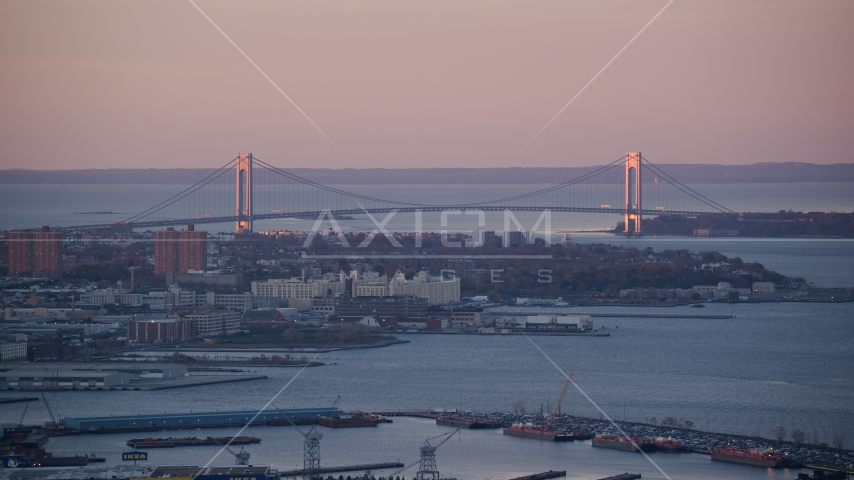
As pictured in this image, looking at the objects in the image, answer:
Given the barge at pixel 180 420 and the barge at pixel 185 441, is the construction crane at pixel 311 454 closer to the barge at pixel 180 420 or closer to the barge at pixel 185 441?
the barge at pixel 185 441

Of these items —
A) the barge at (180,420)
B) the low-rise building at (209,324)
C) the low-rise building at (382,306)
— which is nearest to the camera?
the barge at (180,420)

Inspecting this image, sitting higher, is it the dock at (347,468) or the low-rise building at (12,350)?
the low-rise building at (12,350)

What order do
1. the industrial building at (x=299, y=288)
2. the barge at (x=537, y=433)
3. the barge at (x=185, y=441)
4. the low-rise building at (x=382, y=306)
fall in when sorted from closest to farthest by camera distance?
the barge at (x=185, y=441), the barge at (x=537, y=433), the low-rise building at (x=382, y=306), the industrial building at (x=299, y=288)

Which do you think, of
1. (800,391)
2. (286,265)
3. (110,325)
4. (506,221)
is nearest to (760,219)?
(506,221)

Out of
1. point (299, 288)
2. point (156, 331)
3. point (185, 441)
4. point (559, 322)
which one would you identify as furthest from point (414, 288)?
point (185, 441)

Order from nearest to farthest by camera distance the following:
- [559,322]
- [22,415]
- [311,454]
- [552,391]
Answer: [311,454]
[22,415]
[552,391]
[559,322]

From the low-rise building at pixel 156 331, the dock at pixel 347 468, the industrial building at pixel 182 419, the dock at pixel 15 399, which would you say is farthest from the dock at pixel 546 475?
the low-rise building at pixel 156 331

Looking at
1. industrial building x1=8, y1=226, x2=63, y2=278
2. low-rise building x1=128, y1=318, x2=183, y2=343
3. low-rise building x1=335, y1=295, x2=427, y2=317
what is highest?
industrial building x1=8, y1=226, x2=63, y2=278

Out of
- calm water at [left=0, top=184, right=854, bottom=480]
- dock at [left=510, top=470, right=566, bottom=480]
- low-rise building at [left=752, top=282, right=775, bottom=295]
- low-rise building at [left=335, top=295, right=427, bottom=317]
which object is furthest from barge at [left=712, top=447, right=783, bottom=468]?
low-rise building at [left=752, top=282, right=775, bottom=295]

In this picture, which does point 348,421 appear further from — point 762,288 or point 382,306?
point 762,288

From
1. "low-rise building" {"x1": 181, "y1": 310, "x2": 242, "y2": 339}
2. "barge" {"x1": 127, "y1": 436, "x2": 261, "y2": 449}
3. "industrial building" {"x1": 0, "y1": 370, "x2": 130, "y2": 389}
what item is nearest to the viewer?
"barge" {"x1": 127, "y1": 436, "x2": 261, "y2": 449}

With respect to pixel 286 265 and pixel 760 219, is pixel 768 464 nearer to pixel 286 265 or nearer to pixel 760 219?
pixel 286 265

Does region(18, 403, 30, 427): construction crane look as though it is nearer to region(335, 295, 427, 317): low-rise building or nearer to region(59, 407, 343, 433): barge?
region(59, 407, 343, 433): barge
